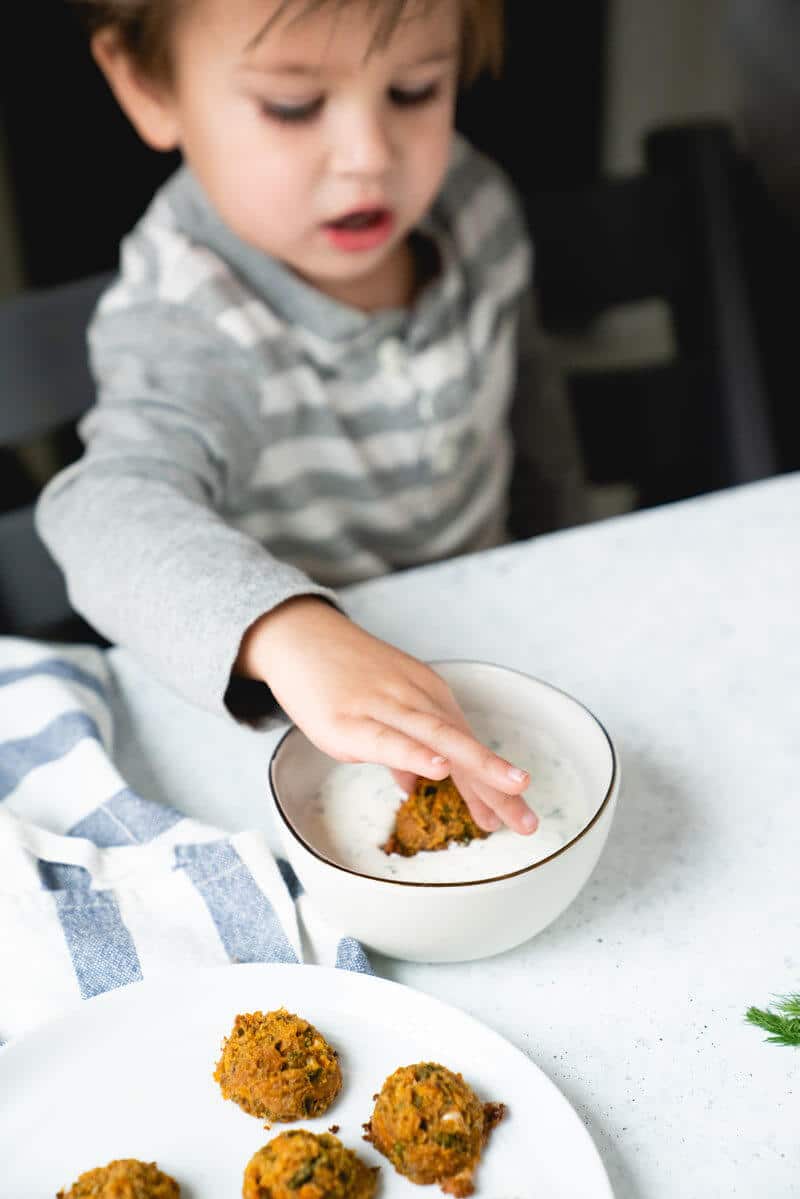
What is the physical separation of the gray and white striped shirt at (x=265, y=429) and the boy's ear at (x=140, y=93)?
69mm

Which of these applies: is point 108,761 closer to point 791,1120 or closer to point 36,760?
point 36,760

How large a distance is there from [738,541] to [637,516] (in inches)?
3.1

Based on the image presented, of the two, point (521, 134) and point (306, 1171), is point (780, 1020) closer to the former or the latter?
point (306, 1171)

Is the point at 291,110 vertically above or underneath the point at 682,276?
above

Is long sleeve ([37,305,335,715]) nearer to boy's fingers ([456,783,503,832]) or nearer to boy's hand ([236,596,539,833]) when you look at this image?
boy's hand ([236,596,539,833])

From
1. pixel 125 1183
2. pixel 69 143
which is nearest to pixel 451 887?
pixel 125 1183

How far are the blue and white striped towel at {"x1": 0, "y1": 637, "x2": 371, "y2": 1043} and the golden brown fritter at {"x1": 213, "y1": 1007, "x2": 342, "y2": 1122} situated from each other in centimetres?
6

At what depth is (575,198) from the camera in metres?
1.24

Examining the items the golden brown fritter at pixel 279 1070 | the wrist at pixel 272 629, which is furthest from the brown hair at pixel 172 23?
the golden brown fritter at pixel 279 1070

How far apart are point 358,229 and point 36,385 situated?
30cm

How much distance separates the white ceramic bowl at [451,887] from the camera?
552 mm

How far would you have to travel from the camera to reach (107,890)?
2.14ft

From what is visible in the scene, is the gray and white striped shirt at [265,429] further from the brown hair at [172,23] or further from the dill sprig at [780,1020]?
the dill sprig at [780,1020]

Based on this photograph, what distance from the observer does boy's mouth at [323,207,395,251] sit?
1.00 metres
